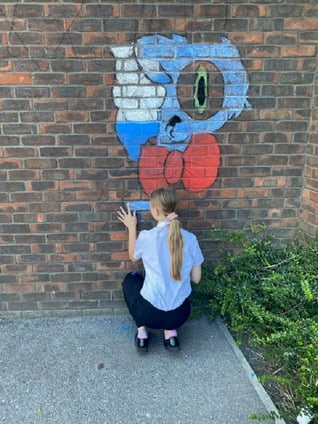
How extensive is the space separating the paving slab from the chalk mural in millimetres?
1240

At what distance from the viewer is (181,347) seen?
2793 millimetres

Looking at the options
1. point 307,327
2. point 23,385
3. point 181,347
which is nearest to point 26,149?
point 23,385

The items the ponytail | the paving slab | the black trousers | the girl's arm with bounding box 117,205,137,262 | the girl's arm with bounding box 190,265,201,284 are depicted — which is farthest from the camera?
the girl's arm with bounding box 117,205,137,262

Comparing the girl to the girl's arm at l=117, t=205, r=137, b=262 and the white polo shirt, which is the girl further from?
the girl's arm at l=117, t=205, r=137, b=262

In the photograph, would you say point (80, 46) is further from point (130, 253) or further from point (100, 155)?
point (130, 253)

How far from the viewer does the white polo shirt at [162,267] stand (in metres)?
2.60

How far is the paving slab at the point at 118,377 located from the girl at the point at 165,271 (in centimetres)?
19

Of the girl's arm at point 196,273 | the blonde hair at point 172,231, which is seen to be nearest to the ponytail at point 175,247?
the blonde hair at point 172,231

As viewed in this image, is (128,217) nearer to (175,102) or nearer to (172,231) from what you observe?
(172,231)

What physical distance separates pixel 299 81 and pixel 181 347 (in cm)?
225

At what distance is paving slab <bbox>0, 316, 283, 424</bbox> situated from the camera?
7.20 feet

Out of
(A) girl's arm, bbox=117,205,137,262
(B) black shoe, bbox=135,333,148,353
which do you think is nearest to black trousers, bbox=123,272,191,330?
(B) black shoe, bbox=135,333,148,353

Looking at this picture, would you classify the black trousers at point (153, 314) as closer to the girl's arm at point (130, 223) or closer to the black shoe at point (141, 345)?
the black shoe at point (141, 345)

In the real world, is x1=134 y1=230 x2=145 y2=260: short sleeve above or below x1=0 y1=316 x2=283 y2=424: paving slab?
above
